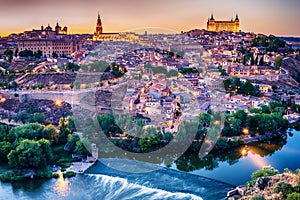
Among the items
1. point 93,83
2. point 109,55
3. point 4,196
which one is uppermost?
point 109,55

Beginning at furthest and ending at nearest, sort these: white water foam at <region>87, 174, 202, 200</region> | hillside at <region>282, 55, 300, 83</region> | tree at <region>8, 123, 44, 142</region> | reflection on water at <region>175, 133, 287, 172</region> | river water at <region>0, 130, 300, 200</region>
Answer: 1. hillside at <region>282, 55, 300, 83</region>
2. tree at <region>8, 123, 44, 142</region>
3. reflection on water at <region>175, 133, 287, 172</region>
4. river water at <region>0, 130, 300, 200</region>
5. white water foam at <region>87, 174, 202, 200</region>

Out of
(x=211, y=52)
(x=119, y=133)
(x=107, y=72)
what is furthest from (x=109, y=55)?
(x=119, y=133)

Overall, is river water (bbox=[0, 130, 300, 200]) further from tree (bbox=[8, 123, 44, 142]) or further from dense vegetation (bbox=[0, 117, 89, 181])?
tree (bbox=[8, 123, 44, 142])

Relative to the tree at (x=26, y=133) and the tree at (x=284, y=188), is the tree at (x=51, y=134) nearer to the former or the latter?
the tree at (x=26, y=133)

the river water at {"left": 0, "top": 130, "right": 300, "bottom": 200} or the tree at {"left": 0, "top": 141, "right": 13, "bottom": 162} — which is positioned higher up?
the tree at {"left": 0, "top": 141, "right": 13, "bottom": 162}

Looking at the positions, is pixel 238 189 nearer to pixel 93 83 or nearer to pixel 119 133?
pixel 119 133

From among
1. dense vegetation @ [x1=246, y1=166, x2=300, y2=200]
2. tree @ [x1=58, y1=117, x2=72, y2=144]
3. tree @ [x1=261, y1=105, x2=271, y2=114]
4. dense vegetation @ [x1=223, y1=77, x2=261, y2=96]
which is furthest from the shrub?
dense vegetation @ [x1=223, y1=77, x2=261, y2=96]
